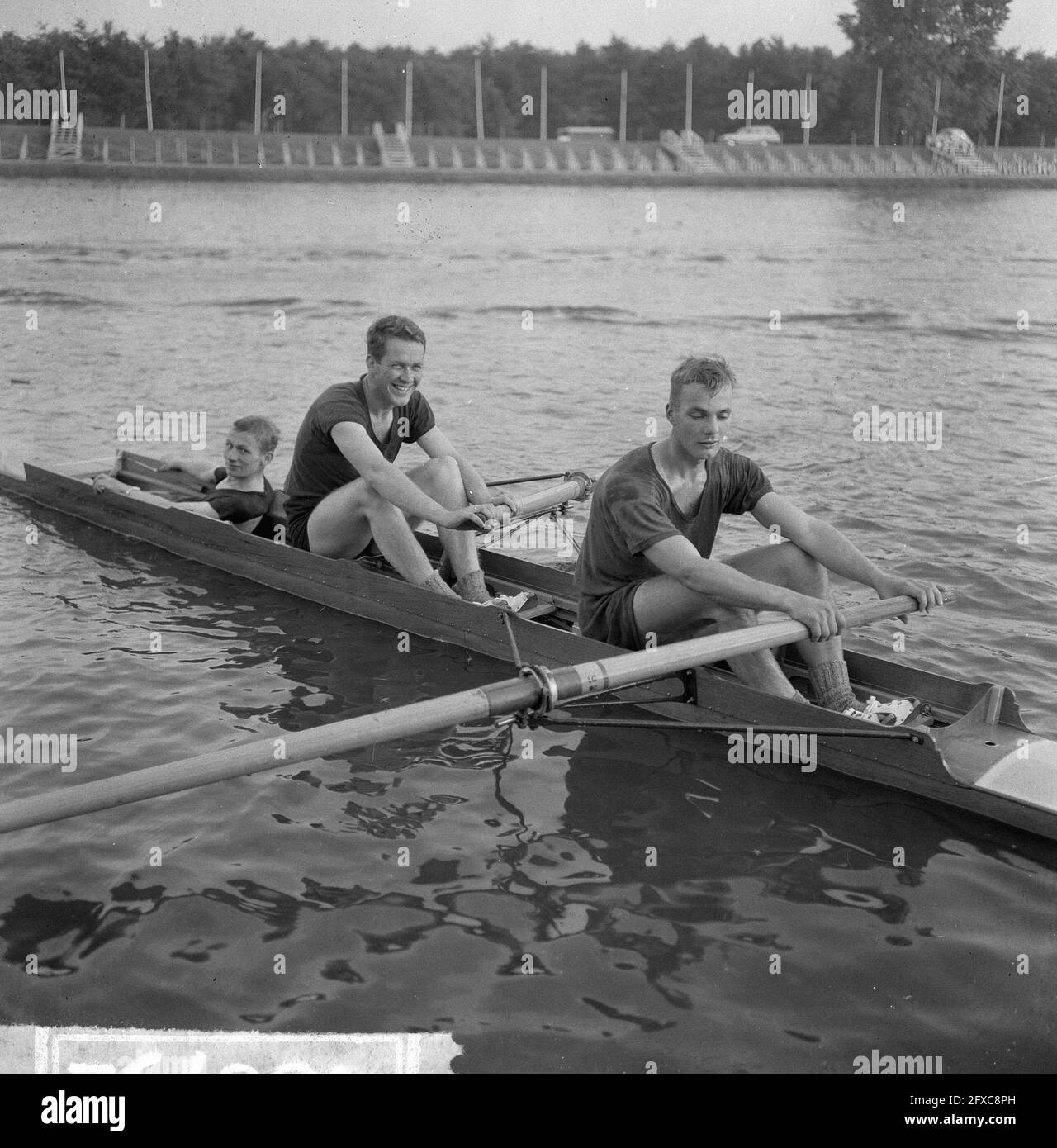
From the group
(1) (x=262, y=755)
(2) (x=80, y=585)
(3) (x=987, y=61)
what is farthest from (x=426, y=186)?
(1) (x=262, y=755)

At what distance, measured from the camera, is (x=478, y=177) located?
7369cm

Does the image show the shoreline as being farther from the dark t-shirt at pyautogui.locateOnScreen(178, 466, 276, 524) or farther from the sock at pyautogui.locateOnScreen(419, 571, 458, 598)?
the sock at pyautogui.locateOnScreen(419, 571, 458, 598)

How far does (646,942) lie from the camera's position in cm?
552

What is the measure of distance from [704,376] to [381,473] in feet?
8.30

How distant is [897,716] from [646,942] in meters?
2.01

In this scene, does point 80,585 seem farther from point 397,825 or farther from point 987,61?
point 987,61

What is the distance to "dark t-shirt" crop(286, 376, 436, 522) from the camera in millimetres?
8539

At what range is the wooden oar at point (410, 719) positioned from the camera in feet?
16.6

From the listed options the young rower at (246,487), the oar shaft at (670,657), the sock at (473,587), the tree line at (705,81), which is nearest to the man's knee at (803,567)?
the oar shaft at (670,657)

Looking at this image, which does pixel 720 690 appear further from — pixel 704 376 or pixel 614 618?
pixel 704 376
